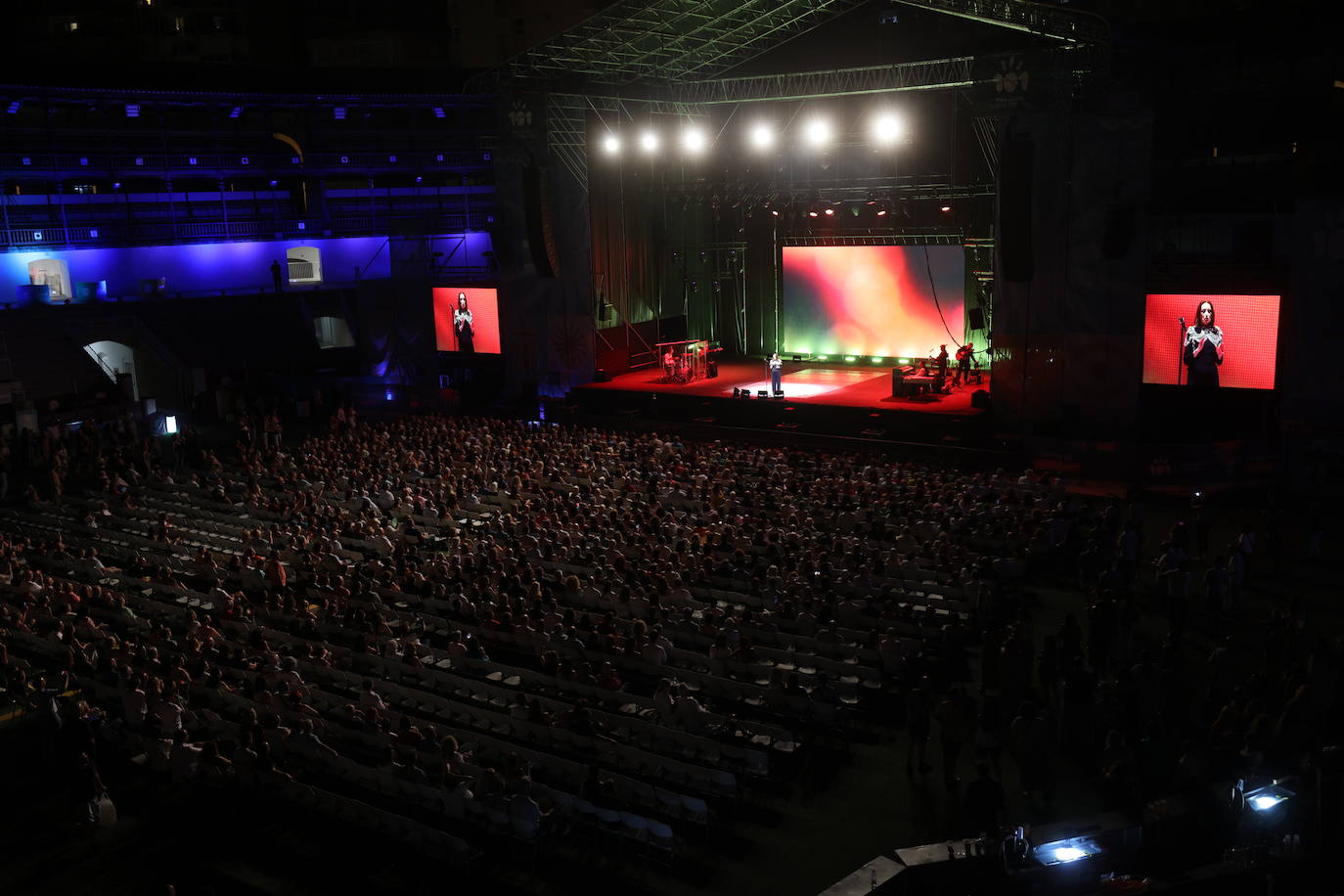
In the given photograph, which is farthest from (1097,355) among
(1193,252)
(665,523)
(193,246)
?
(193,246)

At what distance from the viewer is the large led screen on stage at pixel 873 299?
29422 millimetres

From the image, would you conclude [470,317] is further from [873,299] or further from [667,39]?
[873,299]

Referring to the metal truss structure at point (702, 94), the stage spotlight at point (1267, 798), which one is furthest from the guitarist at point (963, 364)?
the stage spotlight at point (1267, 798)

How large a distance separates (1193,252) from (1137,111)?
348 cm

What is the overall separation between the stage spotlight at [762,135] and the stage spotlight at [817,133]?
3.10ft

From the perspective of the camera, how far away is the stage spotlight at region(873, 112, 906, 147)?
2748 centimetres

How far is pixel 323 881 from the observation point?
9.91m

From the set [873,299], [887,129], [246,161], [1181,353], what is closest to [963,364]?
[873,299]

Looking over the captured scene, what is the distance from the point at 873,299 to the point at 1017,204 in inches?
269

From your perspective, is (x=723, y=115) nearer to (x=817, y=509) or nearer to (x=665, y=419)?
(x=665, y=419)

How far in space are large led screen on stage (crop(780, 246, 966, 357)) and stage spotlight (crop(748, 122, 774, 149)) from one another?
3168mm

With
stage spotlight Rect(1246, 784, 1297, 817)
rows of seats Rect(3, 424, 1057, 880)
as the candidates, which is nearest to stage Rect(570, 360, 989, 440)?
rows of seats Rect(3, 424, 1057, 880)

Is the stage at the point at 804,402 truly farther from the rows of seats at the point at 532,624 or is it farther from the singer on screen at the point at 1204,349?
the rows of seats at the point at 532,624

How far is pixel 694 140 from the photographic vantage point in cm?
3052
